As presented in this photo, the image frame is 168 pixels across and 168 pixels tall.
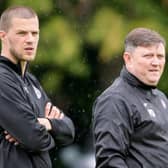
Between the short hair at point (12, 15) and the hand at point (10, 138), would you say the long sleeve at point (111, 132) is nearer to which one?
the hand at point (10, 138)

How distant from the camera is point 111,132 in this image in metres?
8.20

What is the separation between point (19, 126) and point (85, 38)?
356 cm

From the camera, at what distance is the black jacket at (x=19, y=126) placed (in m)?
8.30

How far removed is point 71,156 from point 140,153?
14.7 ft

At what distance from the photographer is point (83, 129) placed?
12961 millimetres

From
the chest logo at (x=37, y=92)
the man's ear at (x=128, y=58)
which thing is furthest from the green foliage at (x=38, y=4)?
the man's ear at (x=128, y=58)

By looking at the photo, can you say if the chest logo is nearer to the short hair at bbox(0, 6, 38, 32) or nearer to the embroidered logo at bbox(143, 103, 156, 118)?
the short hair at bbox(0, 6, 38, 32)

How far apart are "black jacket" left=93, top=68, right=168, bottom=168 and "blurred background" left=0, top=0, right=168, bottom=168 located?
10.3 feet

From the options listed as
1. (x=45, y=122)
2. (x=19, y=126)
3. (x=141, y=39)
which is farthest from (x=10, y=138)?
(x=141, y=39)

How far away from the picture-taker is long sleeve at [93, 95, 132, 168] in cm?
818

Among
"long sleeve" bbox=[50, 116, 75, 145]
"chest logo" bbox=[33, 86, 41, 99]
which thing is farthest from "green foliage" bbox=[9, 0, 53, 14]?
"long sleeve" bbox=[50, 116, 75, 145]

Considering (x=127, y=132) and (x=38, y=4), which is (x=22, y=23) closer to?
(x=127, y=132)

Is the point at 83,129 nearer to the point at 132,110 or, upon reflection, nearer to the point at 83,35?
the point at 83,35

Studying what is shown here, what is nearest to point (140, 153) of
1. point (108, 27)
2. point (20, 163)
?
point (20, 163)
